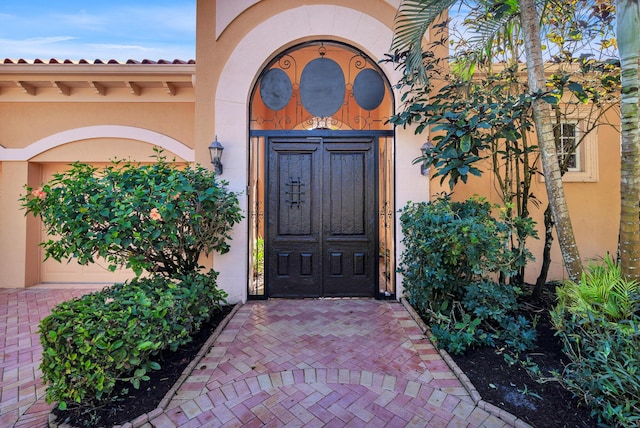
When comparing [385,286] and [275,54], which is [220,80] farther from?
[385,286]

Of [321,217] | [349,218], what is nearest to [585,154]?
[349,218]

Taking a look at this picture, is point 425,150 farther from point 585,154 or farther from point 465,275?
point 585,154

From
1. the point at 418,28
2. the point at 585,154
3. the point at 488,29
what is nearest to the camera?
the point at 418,28

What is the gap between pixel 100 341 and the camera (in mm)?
2344

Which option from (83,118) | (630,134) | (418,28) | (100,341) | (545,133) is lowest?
(100,341)

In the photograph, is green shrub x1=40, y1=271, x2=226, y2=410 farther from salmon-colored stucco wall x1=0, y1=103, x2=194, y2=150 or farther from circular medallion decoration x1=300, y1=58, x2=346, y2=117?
salmon-colored stucco wall x1=0, y1=103, x2=194, y2=150

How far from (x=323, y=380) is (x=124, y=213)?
111 inches

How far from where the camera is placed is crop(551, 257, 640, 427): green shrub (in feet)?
6.79

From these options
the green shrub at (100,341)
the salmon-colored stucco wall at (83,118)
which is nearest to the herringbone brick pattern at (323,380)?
the green shrub at (100,341)

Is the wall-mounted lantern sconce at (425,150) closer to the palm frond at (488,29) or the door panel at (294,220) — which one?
the palm frond at (488,29)

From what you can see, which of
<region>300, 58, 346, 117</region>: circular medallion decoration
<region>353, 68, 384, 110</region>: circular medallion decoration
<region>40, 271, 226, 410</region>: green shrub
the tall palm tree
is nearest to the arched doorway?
<region>353, 68, 384, 110</region>: circular medallion decoration

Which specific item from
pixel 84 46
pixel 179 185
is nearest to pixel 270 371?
pixel 179 185

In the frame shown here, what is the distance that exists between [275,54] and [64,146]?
5.08m

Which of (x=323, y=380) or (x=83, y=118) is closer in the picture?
(x=323, y=380)
